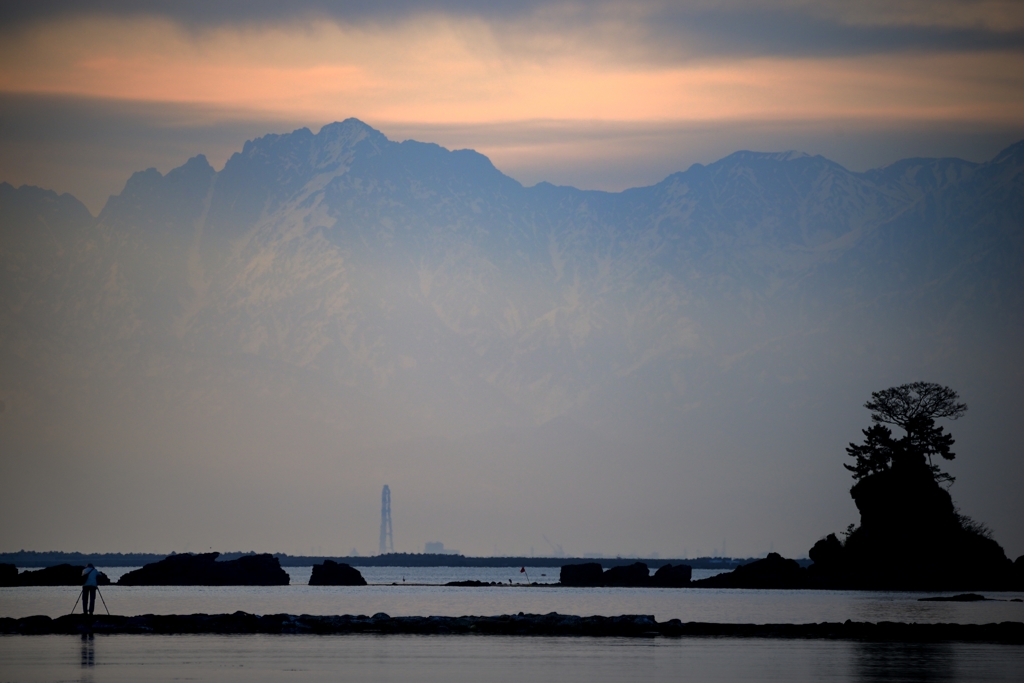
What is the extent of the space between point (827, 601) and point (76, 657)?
77103mm

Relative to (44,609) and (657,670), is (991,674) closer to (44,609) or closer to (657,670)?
(657,670)

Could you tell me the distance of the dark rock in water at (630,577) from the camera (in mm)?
169125

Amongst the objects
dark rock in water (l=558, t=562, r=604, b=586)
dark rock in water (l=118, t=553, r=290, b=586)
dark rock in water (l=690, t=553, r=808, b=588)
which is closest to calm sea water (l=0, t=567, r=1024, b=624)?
dark rock in water (l=690, t=553, r=808, b=588)

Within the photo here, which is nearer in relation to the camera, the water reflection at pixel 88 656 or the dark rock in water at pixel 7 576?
the water reflection at pixel 88 656

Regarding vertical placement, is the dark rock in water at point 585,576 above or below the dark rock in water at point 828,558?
below

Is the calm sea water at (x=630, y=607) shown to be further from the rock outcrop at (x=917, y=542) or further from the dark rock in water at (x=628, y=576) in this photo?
the dark rock in water at (x=628, y=576)

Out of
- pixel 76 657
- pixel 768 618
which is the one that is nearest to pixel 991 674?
pixel 76 657

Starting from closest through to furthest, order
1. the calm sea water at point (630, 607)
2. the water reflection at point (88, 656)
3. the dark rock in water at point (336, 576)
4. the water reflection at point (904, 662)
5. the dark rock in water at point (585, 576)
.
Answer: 1. the water reflection at point (88, 656)
2. the water reflection at point (904, 662)
3. the calm sea water at point (630, 607)
4. the dark rock in water at point (336, 576)
5. the dark rock in water at point (585, 576)

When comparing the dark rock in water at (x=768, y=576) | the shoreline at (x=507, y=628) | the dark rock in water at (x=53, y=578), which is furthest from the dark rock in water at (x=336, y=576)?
the shoreline at (x=507, y=628)

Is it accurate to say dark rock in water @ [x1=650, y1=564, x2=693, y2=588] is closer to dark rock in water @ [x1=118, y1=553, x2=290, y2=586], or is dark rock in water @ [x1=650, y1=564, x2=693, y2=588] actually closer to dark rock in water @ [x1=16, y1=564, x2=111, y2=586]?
dark rock in water @ [x1=118, y1=553, x2=290, y2=586]

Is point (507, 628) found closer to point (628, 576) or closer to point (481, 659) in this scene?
point (481, 659)

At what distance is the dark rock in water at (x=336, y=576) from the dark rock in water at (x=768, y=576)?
46012mm

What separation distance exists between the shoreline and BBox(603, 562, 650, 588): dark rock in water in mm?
104983

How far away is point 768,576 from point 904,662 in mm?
103805
